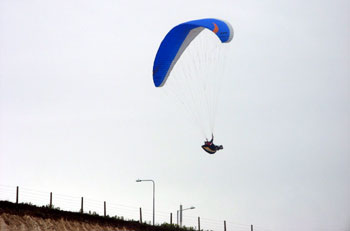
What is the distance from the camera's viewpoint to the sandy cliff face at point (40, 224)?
127ft

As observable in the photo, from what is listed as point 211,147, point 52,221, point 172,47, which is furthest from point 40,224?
point 172,47

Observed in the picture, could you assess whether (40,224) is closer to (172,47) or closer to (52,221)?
(52,221)

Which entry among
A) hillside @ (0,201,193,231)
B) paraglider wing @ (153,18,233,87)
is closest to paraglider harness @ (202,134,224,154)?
paraglider wing @ (153,18,233,87)

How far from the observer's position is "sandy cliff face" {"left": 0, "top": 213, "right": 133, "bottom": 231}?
3856 cm

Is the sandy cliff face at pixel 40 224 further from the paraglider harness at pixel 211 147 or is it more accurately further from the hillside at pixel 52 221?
the paraglider harness at pixel 211 147

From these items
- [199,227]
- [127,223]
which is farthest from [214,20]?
[199,227]

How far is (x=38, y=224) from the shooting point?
39938mm

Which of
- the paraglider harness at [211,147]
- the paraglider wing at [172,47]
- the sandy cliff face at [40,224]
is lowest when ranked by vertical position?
the sandy cliff face at [40,224]

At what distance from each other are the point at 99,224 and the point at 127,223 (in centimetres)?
238

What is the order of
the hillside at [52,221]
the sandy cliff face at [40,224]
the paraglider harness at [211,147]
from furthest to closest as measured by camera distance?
1. the paraglider harness at [211,147]
2. the hillside at [52,221]
3. the sandy cliff face at [40,224]

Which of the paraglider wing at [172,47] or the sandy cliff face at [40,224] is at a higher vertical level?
the paraglider wing at [172,47]

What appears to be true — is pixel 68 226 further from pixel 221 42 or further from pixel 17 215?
pixel 221 42

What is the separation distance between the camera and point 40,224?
40031 mm

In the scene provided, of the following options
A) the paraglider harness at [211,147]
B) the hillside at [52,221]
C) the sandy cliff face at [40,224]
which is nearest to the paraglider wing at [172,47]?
the paraglider harness at [211,147]
